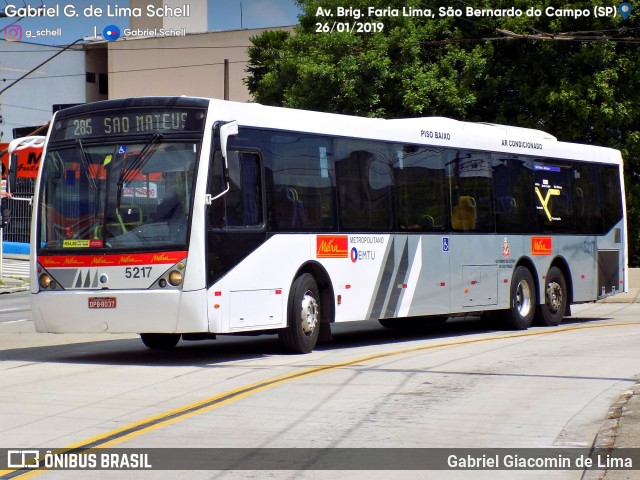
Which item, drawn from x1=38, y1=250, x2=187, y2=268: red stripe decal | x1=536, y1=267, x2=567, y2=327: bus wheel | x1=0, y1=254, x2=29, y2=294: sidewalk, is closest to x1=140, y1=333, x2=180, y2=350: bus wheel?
x1=38, y1=250, x2=187, y2=268: red stripe decal

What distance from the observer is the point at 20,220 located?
56.5m

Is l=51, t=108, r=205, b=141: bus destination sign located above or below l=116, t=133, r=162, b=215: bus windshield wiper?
above

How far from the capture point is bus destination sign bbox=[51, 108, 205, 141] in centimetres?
1406

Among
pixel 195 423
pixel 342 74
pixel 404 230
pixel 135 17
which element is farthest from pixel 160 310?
pixel 135 17

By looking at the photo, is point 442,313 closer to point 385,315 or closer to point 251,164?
point 385,315

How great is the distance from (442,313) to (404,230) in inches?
67.6

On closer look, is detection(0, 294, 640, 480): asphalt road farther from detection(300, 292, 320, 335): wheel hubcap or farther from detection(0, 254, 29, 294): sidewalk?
detection(0, 254, 29, 294): sidewalk

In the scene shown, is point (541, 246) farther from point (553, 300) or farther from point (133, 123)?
point (133, 123)

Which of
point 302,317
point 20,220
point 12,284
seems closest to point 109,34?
point 12,284

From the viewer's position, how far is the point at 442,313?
18.6 metres

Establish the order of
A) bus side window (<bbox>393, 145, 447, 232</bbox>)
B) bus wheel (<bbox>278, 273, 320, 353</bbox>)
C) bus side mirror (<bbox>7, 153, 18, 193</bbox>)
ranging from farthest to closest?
bus side window (<bbox>393, 145, 447, 232</bbox>) < bus wheel (<bbox>278, 273, 320, 353</bbox>) < bus side mirror (<bbox>7, 153, 18, 193</bbox>)

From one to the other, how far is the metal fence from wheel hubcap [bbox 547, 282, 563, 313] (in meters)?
37.8

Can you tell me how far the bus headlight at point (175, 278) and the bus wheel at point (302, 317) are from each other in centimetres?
196

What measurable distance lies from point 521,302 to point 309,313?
6.71 meters
